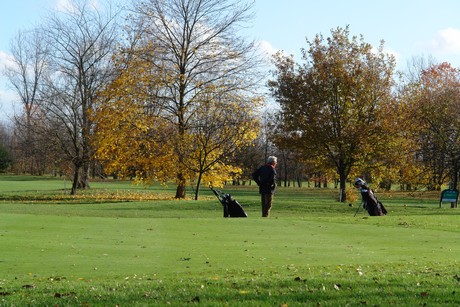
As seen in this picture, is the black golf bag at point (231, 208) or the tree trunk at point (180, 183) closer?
the black golf bag at point (231, 208)

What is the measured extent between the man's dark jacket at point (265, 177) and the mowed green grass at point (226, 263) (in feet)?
5.80

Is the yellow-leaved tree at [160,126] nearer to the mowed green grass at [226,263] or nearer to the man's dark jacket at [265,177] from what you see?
the man's dark jacket at [265,177]

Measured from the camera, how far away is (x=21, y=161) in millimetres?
95562

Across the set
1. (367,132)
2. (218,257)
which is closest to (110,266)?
(218,257)

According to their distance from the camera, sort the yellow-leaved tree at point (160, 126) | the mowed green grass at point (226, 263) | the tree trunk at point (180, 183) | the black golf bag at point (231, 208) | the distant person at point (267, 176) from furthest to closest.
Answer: the tree trunk at point (180, 183) → the yellow-leaved tree at point (160, 126) → the black golf bag at point (231, 208) → the distant person at point (267, 176) → the mowed green grass at point (226, 263)

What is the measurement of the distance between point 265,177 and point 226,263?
374 inches

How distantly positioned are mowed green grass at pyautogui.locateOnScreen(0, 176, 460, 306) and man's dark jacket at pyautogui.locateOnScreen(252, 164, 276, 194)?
1769 mm

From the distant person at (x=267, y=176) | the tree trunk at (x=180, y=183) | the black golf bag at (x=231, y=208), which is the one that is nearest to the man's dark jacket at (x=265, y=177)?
the distant person at (x=267, y=176)

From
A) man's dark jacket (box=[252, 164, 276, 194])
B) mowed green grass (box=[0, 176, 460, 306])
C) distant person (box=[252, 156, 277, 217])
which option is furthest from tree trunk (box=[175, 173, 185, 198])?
mowed green grass (box=[0, 176, 460, 306])

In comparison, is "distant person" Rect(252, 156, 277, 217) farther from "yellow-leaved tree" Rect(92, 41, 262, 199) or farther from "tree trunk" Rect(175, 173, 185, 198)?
"tree trunk" Rect(175, 173, 185, 198)

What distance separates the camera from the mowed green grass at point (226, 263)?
751 cm

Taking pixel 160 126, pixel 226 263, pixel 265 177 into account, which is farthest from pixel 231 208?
pixel 160 126

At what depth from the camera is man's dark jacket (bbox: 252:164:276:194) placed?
66.1 ft

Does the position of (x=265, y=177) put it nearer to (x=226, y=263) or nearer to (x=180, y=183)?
(x=226, y=263)
